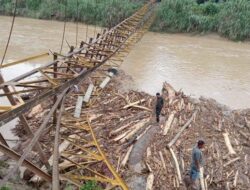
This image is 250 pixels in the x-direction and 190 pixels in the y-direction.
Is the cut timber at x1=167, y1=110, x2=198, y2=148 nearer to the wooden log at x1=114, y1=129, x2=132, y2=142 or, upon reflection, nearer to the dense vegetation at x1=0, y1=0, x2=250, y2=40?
the wooden log at x1=114, y1=129, x2=132, y2=142

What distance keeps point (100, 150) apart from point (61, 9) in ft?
108

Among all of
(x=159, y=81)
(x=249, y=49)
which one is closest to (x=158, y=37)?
(x=249, y=49)

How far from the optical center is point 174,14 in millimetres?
37188

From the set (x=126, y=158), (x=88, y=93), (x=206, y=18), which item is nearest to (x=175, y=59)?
(x=206, y=18)

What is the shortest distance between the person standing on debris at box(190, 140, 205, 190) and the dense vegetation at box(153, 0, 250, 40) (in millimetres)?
28508

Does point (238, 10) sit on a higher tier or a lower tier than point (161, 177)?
higher

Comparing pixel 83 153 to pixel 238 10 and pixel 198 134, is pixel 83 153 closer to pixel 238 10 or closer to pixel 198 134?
pixel 198 134

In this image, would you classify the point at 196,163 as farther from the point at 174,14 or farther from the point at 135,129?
the point at 174,14

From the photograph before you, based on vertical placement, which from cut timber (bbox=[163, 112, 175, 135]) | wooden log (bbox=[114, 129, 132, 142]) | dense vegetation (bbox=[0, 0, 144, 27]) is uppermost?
dense vegetation (bbox=[0, 0, 144, 27])

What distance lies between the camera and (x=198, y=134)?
10.7m

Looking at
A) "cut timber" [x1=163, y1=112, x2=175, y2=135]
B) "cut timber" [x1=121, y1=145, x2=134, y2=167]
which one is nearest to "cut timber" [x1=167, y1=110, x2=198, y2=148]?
"cut timber" [x1=163, y1=112, x2=175, y2=135]

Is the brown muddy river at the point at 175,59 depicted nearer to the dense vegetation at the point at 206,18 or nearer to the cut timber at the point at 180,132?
the dense vegetation at the point at 206,18

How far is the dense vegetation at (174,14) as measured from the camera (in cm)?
3541

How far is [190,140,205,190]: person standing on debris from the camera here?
8.13m
